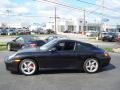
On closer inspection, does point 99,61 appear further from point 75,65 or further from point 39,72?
point 39,72

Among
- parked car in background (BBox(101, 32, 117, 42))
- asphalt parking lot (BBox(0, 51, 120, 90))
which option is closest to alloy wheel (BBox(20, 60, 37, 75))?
asphalt parking lot (BBox(0, 51, 120, 90))

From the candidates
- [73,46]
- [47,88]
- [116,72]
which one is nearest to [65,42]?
[73,46]

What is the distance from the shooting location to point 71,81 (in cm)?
978

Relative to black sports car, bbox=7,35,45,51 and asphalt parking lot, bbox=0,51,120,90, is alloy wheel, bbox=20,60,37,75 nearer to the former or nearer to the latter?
asphalt parking lot, bbox=0,51,120,90

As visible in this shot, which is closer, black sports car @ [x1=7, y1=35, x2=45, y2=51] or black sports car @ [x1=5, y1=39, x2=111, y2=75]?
black sports car @ [x1=5, y1=39, x2=111, y2=75]

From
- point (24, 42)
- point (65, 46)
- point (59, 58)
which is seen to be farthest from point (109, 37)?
point (59, 58)

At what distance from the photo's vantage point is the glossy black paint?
11.0m

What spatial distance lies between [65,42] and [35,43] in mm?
8373

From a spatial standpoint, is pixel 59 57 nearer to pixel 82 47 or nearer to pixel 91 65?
pixel 82 47

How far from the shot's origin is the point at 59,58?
11305 millimetres

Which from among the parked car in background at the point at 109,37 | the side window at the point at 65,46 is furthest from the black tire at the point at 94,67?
the parked car in background at the point at 109,37

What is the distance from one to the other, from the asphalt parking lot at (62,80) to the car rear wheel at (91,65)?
24 centimetres

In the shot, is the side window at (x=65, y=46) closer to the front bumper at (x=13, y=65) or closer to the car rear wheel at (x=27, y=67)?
the car rear wheel at (x=27, y=67)

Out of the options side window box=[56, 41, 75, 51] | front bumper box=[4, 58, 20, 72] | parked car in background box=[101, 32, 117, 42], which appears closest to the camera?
front bumper box=[4, 58, 20, 72]
